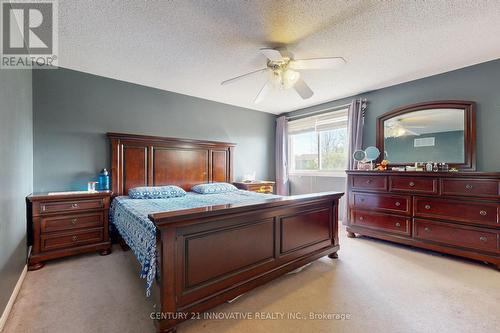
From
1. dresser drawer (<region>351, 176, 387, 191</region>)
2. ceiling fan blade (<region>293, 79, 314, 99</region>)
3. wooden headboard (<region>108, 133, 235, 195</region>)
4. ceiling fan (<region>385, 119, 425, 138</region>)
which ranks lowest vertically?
dresser drawer (<region>351, 176, 387, 191</region>)

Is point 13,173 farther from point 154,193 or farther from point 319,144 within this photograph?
point 319,144

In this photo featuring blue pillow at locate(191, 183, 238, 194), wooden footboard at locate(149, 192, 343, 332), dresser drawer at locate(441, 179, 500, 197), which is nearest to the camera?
wooden footboard at locate(149, 192, 343, 332)

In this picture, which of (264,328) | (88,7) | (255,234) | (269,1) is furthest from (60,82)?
(264,328)

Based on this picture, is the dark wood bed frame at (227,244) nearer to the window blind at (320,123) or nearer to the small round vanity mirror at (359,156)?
the small round vanity mirror at (359,156)

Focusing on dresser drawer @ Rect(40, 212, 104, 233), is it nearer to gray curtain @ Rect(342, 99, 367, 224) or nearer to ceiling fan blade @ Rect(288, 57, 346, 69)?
ceiling fan blade @ Rect(288, 57, 346, 69)

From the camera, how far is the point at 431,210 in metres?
2.82

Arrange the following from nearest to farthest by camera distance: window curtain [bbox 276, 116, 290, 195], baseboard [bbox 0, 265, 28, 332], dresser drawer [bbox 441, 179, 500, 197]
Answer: baseboard [bbox 0, 265, 28, 332] < dresser drawer [bbox 441, 179, 500, 197] < window curtain [bbox 276, 116, 290, 195]

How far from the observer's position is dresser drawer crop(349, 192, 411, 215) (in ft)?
9.94

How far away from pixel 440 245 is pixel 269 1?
3386 mm

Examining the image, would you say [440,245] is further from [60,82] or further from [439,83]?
[60,82]

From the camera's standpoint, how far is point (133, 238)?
2041 mm

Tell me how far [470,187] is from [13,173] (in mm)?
4748

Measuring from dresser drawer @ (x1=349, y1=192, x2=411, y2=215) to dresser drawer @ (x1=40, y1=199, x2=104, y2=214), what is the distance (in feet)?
12.2

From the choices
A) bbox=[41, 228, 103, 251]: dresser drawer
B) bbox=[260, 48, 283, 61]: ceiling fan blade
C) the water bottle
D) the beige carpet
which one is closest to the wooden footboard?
the beige carpet
